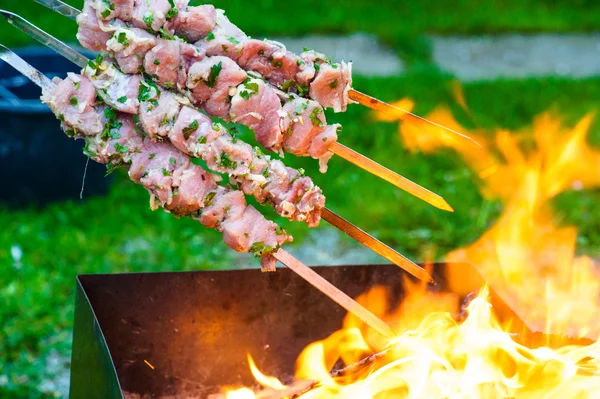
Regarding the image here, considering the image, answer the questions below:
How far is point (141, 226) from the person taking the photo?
219 inches

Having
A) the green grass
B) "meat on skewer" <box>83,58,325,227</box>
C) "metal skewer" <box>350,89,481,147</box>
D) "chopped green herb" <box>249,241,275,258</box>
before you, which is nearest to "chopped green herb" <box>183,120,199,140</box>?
"meat on skewer" <box>83,58,325,227</box>

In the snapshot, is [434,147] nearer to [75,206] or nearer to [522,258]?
[522,258]

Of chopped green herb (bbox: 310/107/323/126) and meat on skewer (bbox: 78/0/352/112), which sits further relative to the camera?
chopped green herb (bbox: 310/107/323/126)

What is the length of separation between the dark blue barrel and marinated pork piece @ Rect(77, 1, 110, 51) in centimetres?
273

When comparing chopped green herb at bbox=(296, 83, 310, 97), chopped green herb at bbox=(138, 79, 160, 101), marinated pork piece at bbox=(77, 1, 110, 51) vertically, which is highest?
chopped green herb at bbox=(296, 83, 310, 97)

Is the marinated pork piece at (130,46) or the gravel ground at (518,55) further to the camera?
the gravel ground at (518,55)

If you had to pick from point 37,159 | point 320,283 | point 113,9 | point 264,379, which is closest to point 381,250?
point 320,283

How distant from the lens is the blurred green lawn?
4.63m

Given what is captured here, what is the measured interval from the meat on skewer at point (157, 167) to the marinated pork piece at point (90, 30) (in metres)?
0.13

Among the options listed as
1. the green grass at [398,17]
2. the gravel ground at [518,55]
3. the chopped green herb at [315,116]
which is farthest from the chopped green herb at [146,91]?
the gravel ground at [518,55]

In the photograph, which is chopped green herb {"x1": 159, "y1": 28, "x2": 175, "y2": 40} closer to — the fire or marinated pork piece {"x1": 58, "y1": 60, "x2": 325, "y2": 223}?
marinated pork piece {"x1": 58, "y1": 60, "x2": 325, "y2": 223}

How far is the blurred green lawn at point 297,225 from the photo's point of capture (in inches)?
182

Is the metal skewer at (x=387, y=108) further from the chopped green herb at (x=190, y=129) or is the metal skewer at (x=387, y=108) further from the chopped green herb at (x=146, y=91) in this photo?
the chopped green herb at (x=146, y=91)

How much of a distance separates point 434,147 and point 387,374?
429 centimetres
